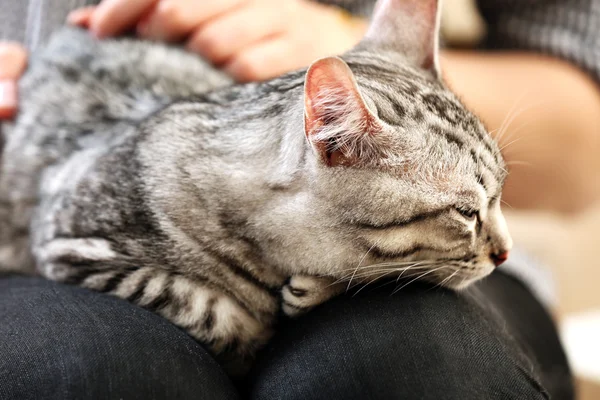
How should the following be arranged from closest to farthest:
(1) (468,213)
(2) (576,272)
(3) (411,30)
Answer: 1. (1) (468,213)
2. (3) (411,30)
3. (2) (576,272)

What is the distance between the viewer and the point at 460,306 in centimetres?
80

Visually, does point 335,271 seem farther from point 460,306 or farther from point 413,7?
point 413,7

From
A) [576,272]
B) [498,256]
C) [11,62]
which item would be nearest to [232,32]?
[11,62]

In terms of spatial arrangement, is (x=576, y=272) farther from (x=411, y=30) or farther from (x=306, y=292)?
(x=306, y=292)

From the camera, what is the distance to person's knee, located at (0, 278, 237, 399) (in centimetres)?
64

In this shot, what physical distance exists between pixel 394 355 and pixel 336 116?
0.93ft

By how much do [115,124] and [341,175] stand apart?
20.1 inches

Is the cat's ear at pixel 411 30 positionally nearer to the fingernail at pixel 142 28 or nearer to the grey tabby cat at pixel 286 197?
the grey tabby cat at pixel 286 197

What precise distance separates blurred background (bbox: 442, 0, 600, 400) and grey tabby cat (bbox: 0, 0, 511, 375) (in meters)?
1.05

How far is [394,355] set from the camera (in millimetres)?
696

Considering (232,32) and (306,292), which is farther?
(232,32)

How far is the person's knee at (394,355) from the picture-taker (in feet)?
2.20

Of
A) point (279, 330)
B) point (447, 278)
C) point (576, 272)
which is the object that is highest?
point (447, 278)

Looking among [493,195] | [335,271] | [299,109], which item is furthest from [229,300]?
[493,195]
